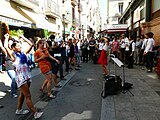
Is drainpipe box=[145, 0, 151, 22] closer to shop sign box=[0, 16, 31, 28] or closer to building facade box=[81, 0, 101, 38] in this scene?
shop sign box=[0, 16, 31, 28]

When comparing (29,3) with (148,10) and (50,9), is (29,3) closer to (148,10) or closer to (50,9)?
(50,9)

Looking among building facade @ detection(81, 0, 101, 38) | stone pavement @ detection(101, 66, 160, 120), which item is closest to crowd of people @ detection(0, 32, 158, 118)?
stone pavement @ detection(101, 66, 160, 120)

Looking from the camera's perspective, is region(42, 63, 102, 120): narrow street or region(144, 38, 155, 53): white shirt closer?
region(42, 63, 102, 120): narrow street

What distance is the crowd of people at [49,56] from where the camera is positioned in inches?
175

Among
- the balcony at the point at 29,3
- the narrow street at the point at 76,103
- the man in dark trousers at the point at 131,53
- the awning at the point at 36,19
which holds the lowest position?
the narrow street at the point at 76,103

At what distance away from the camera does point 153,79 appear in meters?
8.20

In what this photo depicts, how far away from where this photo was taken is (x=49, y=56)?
6.25m

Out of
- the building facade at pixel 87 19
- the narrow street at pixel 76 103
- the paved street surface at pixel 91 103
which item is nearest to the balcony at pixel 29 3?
the paved street surface at pixel 91 103

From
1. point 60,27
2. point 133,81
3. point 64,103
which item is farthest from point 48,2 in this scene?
point 64,103

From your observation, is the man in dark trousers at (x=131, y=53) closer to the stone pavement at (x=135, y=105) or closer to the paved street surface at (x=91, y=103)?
the paved street surface at (x=91, y=103)

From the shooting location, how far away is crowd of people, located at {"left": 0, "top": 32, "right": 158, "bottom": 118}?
4.44 meters

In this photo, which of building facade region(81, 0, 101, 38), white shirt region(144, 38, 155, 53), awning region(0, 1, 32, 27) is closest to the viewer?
white shirt region(144, 38, 155, 53)

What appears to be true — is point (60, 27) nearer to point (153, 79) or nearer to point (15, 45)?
point (153, 79)

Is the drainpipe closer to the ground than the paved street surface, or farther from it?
farther from it
